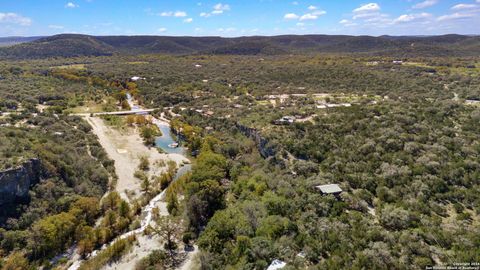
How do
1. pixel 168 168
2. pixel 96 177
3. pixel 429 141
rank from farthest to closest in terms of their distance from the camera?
1. pixel 168 168
2. pixel 96 177
3. pixel 429 141

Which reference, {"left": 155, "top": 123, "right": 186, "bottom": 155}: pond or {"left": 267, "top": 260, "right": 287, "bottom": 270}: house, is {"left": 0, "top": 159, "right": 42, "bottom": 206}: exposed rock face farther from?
{"left": 267, "top": 260, "right": 287, "bottom": 270}: house

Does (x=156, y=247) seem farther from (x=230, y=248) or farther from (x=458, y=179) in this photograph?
(x=458, y=179)

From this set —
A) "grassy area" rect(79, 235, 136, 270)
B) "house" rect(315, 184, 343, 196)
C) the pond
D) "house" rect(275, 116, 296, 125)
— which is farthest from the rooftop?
the pond

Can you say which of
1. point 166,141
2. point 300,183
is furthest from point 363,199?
point 166,141

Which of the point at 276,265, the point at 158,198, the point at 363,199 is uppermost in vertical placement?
the point at 363,199

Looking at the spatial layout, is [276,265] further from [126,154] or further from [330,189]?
[126,154]

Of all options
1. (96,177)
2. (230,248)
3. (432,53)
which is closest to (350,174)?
(230,248)
